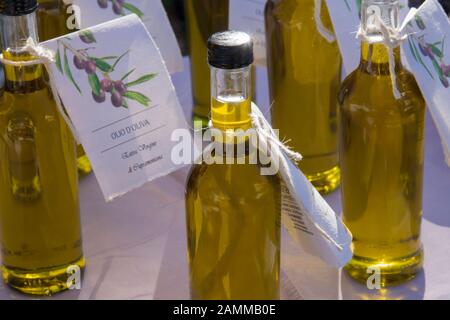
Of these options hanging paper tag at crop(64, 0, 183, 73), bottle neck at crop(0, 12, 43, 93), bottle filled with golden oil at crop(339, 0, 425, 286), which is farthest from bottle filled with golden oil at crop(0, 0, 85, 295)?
bottle filled with golden oil at crop(339, 0, 425, 286)

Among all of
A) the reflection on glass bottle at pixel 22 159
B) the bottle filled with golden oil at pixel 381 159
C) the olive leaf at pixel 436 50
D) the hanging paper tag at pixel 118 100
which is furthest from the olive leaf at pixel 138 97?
the olive leaf at pixel 436 50

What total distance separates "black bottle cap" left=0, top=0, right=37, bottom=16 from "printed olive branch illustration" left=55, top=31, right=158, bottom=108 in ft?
0.21

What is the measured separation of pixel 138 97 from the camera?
98cm

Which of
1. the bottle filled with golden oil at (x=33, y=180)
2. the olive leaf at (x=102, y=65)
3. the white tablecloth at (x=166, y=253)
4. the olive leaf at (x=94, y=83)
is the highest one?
the olive leaf at (x=102, y=65)

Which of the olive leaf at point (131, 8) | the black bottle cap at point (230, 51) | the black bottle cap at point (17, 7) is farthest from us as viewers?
the olive leaf at point (131, 8)

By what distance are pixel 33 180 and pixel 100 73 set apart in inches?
5.2

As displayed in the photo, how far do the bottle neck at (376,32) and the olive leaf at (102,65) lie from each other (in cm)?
27

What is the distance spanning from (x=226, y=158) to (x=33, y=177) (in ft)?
0.77

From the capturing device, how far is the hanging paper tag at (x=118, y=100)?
37.1 inches

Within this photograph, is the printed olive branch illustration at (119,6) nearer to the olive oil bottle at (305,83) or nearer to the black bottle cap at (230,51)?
the olive oil bottle at (305,83)

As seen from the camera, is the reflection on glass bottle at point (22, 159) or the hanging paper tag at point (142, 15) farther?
the hanging paper tag at point (142, 15)

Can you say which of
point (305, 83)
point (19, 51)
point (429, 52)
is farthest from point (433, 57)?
point (19, 51)

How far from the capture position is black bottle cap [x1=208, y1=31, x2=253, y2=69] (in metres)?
0.76
